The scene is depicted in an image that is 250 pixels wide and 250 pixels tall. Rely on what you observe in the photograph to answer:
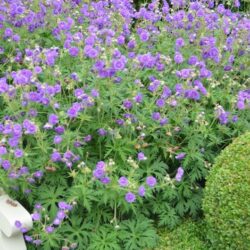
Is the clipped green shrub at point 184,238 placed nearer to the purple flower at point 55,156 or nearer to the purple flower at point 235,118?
the purple flower at point 235,118

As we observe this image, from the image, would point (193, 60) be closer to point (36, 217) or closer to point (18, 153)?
point (18, 153)

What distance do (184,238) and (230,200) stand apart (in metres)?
0.64

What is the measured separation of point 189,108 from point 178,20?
1004 millimetres

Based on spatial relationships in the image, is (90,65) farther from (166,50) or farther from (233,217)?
(233,217)

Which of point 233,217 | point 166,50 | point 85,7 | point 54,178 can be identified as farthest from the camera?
point 85,7

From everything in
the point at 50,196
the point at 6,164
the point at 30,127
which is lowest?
the point at 50,196

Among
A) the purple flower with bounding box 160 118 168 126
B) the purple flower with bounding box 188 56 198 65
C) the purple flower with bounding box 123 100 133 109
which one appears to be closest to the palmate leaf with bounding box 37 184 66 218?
the purple flower with bounding box 123 100 133 109

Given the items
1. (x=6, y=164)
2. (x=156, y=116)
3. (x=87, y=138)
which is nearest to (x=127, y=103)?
(x=156, y=116)

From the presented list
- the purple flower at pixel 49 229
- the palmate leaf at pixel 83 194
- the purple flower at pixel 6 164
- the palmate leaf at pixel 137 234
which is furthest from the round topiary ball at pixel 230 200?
the purple flower at pixel 6 164

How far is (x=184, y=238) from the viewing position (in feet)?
13.6

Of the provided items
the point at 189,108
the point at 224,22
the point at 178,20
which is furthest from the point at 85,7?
the point at 189,108

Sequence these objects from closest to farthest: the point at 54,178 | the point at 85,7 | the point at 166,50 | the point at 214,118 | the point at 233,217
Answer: the point at 233,217 < the point at 54,178 < the point at 214,118 < the point at 166,50 < the point at 85,7

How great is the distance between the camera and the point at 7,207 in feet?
12.0

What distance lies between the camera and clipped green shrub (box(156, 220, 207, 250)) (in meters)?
4.08
